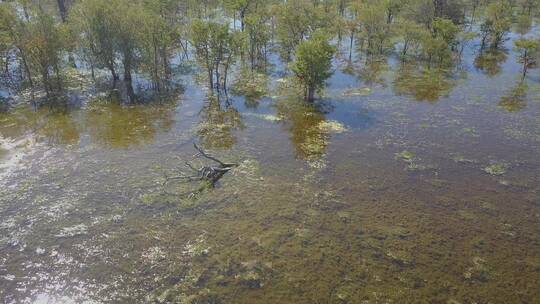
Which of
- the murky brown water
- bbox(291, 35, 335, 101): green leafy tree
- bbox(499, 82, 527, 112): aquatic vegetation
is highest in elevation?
bbox(291, 35, 335, 101): green leafy tree

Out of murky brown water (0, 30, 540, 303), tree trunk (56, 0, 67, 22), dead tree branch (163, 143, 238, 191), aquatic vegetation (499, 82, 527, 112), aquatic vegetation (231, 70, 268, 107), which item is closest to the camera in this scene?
murky brown water (0, 30, 540, 303)

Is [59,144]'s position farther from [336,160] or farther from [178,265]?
[336,160]

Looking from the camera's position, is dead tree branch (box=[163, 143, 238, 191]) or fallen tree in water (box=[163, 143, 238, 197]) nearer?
fallen tree in water (box=[163, 143, 238, 197])

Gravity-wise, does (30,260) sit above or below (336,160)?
below

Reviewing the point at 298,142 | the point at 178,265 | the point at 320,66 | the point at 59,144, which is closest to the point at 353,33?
the point at 320,66

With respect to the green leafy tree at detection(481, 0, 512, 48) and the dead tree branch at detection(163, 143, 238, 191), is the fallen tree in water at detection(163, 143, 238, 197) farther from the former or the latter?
the green leafy tree at detection(481, 0, 512, 48)

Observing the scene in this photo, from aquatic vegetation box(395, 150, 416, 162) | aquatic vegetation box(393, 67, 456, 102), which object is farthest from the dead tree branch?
aquatic vegetation box(393, 67, 456, 102)
